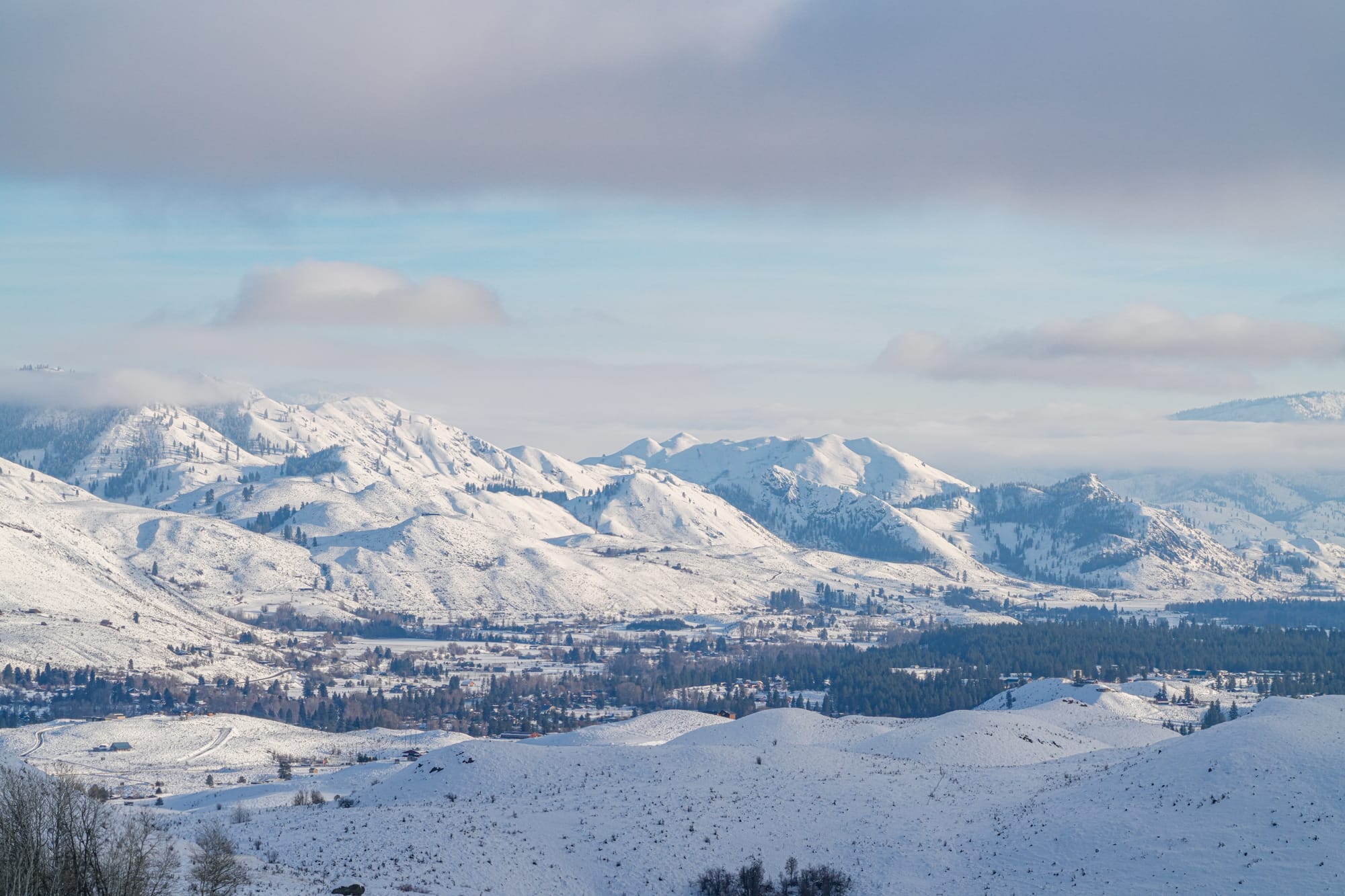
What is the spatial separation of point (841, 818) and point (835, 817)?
2.24 feet

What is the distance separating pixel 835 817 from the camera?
94.4 metres

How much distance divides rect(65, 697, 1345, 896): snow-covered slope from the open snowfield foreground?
0.21m

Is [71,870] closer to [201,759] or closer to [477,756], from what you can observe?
[477,756]

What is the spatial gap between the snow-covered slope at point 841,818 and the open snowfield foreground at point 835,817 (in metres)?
0.21

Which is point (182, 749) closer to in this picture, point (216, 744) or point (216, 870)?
point (216, 744)

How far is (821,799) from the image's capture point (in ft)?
326

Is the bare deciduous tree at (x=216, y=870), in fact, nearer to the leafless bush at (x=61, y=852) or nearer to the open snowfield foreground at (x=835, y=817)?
the open snowfield foreground at (x=835, y=817)

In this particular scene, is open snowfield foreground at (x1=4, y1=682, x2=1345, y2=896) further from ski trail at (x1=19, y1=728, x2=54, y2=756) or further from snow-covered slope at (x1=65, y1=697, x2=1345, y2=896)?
ski trail at (x1=19, y1=728, x2=54, y2=756)

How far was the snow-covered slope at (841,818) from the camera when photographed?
7769 centimetres

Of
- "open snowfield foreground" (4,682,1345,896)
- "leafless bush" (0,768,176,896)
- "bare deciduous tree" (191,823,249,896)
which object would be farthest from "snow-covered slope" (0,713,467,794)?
"leafless bush" (0,768,176,896)

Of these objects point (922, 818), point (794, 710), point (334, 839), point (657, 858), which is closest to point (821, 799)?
point (922, 818)

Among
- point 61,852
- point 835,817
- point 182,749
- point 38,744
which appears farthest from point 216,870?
point 38,744

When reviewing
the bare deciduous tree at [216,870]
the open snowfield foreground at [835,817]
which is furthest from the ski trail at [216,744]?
the bare deciduous tree at [216,870]

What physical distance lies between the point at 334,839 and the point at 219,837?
1417 cm
